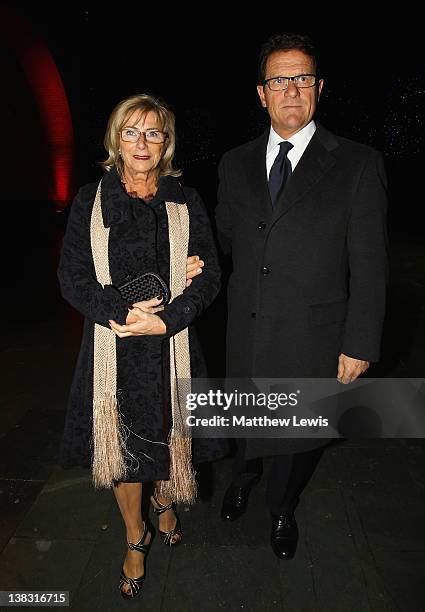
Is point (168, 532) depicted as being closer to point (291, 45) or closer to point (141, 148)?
point (141, 148)

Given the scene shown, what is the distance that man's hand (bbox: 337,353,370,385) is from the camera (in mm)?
2158

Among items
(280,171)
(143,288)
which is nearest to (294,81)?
(280,171)

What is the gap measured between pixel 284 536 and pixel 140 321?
1.43 meters

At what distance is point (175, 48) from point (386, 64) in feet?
26.4

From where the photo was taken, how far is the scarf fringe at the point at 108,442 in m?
2.00

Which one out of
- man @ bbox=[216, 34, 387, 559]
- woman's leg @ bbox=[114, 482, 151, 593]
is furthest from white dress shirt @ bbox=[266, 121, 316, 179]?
woman's leg @ bbox=[114, 482, 151, 593]

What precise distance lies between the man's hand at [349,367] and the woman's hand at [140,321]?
0.91 metres

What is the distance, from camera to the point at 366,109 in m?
17.1

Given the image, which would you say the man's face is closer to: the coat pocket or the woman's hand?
the coat pocket

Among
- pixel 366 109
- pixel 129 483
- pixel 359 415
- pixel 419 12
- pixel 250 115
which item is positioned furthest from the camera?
pixel 250 115

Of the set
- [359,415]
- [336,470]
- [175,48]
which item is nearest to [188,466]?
[336,470]

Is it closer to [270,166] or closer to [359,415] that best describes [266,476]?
[359,415]

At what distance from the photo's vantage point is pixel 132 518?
2182mm

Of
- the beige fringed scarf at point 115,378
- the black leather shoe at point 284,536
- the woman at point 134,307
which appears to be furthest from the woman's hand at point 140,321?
the black leather shoe at point 284,536
